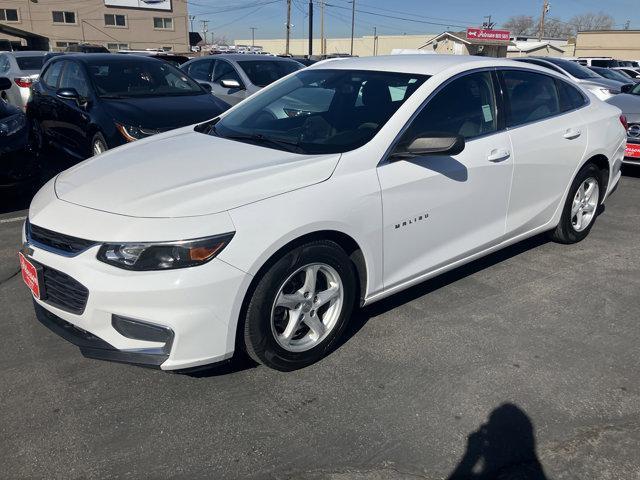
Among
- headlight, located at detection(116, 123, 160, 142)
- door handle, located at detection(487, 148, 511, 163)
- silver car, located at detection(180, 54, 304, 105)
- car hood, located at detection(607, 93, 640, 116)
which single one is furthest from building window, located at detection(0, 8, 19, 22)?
door handle, located at detection(487, 148, 511, 163)

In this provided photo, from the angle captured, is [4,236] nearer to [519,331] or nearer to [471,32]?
[519,331]

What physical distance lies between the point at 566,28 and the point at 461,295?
12933cm

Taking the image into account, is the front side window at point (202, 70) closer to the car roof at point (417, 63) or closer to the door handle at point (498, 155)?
the car roof at point (417, 63)

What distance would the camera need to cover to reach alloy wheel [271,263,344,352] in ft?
9.77

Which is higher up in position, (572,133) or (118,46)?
(572,133)

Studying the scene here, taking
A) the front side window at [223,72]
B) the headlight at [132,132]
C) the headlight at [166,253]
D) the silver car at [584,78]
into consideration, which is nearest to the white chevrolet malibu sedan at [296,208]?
the headlight at [166,253]

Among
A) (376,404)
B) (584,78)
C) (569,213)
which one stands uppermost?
(584,78)

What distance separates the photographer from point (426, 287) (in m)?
4.22

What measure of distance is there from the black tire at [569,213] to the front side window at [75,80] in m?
5.62

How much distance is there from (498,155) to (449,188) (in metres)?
0.57

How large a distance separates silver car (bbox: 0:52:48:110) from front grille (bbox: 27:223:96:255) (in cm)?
873

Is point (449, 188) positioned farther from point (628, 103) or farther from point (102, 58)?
point (628, 103)

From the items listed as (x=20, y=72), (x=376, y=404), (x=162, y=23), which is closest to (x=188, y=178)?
(x=376, y=404)

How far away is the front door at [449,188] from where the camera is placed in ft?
10.8
